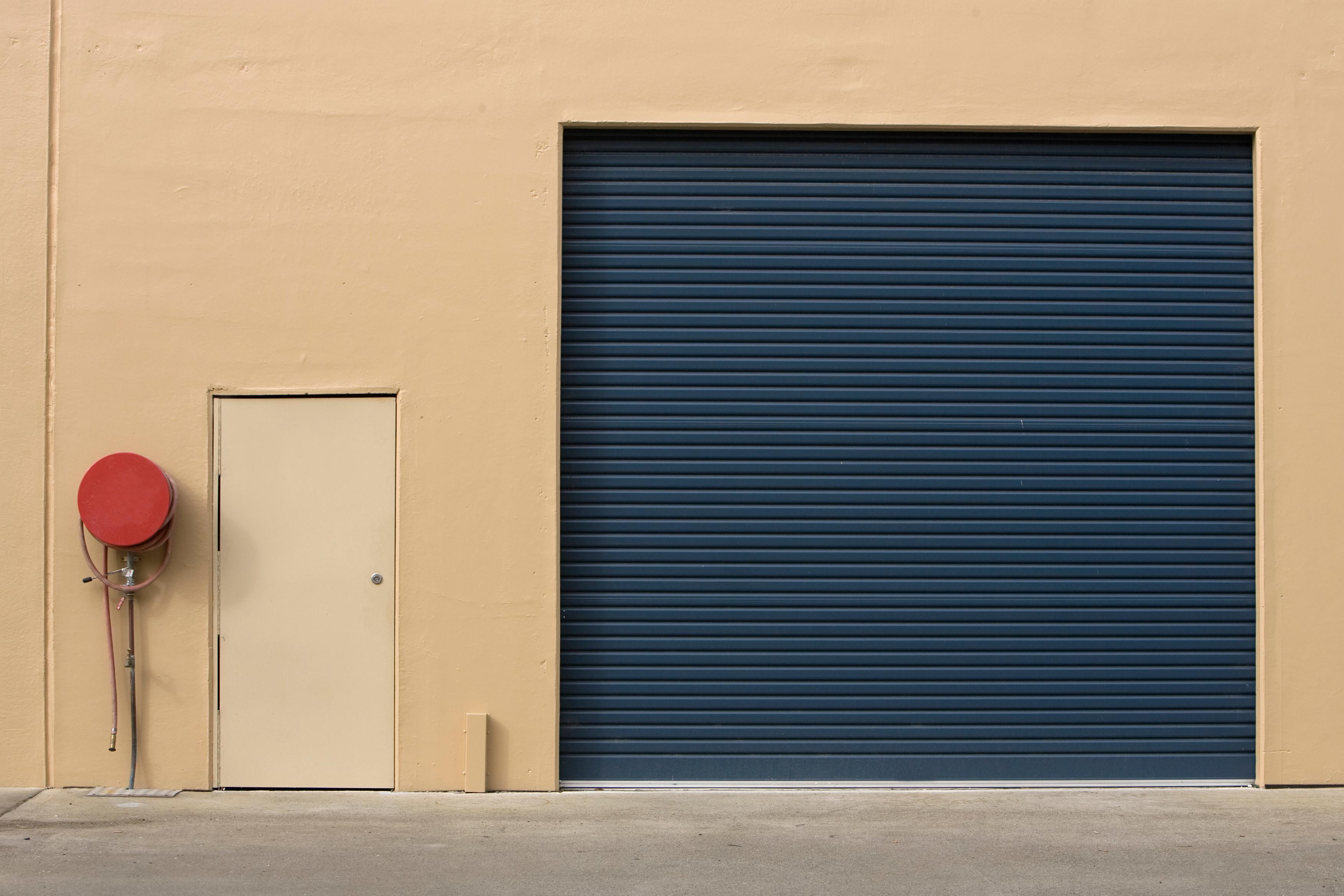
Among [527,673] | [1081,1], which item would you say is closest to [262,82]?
[527,673]

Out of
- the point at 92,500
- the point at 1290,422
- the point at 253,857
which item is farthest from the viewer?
the point at 1290,422

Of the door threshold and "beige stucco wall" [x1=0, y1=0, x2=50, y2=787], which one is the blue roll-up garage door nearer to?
the door threshold

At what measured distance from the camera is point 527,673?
264 inches

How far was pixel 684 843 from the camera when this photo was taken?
579cm

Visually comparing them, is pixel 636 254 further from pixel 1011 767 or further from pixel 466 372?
pixel 1011 767

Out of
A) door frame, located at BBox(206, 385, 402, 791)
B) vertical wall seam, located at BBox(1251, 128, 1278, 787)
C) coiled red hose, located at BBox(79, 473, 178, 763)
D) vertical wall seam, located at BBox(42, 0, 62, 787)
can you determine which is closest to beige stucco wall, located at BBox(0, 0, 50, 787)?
vertical wall seam, located at BBox(42, 0, 62, 787)

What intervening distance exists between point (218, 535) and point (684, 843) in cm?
320

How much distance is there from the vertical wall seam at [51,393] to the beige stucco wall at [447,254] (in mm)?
38

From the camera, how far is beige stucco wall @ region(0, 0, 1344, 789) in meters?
6.69

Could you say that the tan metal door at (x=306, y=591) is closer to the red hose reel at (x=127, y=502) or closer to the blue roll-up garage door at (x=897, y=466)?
the red hose reel at (x=127, y=502)

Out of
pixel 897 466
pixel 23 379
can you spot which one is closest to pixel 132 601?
pixel 23 379

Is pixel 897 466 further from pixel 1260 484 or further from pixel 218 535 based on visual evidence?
pixel 218 535

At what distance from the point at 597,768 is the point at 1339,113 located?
5.85m

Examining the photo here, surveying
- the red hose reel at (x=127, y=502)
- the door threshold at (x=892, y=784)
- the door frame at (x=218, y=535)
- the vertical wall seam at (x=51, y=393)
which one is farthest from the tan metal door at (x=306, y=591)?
the door threshold at (x=892, y=784)
